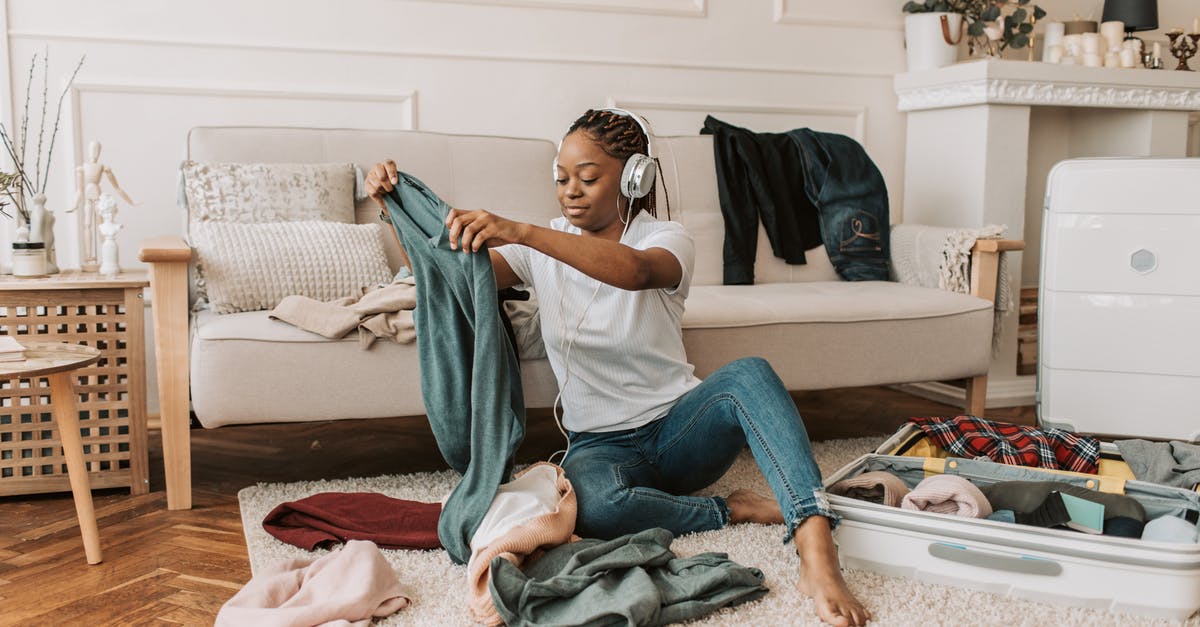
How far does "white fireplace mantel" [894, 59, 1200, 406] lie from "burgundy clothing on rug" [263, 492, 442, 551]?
2.02 metres

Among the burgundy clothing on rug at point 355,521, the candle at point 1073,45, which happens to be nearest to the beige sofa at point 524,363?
the burgundy clothing on rug at point 355,521

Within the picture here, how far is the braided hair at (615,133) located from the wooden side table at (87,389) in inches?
42.6

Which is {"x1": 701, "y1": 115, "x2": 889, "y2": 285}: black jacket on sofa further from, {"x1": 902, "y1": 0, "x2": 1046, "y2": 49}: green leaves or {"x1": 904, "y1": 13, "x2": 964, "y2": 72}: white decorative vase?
{"x1": 902, "y1": 0, "x2": 1046, "y2": 49}: green leaves

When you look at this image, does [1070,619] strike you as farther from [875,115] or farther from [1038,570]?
[875,115]

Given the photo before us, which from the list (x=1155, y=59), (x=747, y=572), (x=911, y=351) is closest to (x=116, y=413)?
(x=747, y=572)

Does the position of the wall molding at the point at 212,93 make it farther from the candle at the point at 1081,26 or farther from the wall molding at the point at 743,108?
the candle at the point at 1081,26

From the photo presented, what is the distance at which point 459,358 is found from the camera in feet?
5.74

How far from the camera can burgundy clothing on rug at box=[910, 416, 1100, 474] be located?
6.92 ft

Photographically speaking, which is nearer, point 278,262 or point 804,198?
point 278,262

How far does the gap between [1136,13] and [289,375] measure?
3.01 metres

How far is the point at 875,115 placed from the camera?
352 cm

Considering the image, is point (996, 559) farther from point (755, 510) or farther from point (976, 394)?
point (976, 394)

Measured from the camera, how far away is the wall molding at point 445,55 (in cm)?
267

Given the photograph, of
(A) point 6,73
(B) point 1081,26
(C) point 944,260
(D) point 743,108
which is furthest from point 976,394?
(A) point 6,73
